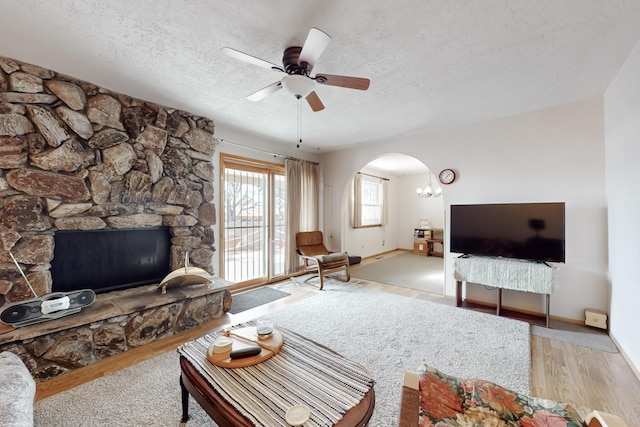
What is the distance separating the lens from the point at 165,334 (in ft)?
8.97

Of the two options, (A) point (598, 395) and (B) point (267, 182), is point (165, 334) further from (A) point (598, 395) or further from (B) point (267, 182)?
(A) point (598, 395)

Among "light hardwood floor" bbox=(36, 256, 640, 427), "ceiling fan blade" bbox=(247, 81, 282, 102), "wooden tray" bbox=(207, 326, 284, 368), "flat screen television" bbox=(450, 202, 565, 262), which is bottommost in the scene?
"light hardwood floor" bbox=(36, 256, 640, 427)

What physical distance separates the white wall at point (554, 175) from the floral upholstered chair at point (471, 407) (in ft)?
9.34

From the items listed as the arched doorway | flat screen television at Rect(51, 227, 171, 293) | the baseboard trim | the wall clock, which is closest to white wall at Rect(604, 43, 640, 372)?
the baseboard trim

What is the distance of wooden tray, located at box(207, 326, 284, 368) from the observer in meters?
1.51

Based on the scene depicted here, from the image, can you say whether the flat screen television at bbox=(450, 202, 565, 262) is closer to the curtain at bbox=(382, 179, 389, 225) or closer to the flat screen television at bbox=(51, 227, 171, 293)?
the flat screen television at bbox=(51, 227, 171, 293)

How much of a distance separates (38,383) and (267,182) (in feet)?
11.7

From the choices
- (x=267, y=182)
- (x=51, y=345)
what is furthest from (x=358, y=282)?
(x=51, y=345)

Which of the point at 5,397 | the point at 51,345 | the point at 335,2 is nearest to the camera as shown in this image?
the point at 5,397

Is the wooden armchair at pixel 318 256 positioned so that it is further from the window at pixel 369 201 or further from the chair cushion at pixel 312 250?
the window at pixel 369 201

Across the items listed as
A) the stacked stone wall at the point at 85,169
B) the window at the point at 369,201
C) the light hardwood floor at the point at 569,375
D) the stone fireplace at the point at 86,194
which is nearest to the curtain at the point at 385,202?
the window at the point at 369,201

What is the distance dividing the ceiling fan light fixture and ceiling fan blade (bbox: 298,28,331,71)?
10cm

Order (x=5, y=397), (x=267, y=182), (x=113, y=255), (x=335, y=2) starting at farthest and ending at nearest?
(x=267, y=182)
(x=113, y=255)
(x=335, y=2)
(x=5, y=397)

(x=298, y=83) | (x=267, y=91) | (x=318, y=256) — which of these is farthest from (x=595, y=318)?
(x=267, y=91)
